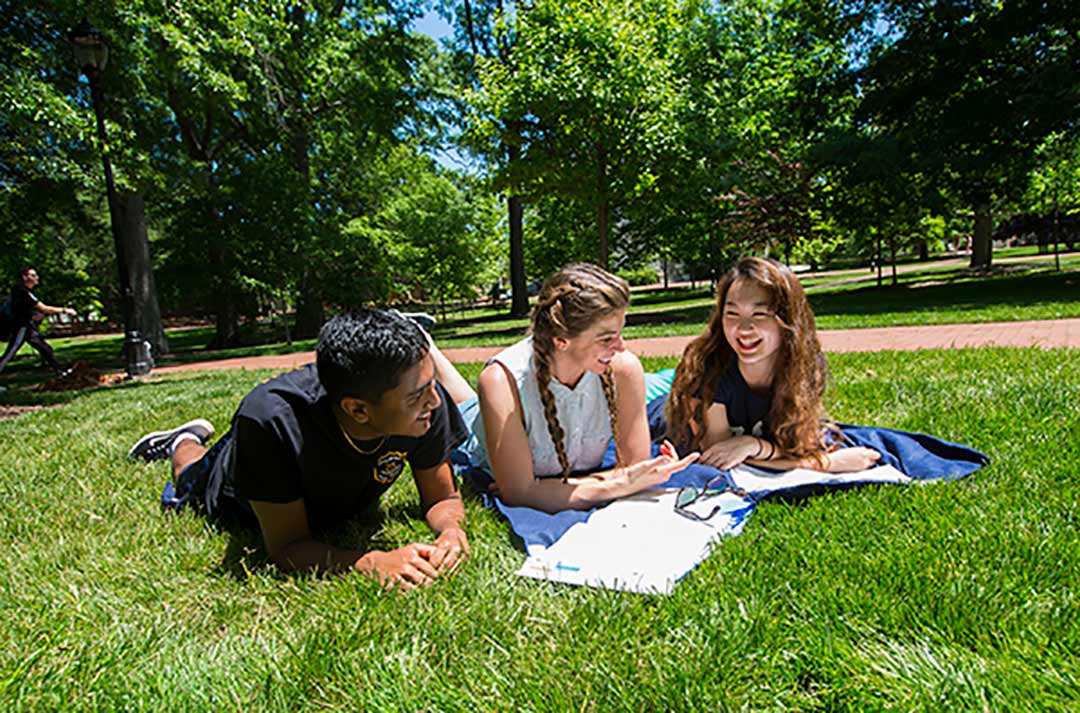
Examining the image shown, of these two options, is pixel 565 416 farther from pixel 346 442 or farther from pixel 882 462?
pixel 882 462

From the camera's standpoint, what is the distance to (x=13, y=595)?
2.47 m

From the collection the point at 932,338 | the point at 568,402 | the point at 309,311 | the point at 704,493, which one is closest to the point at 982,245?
the point at 932,338

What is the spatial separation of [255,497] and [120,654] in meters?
0.61

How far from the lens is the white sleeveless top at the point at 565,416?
3139 millimetres

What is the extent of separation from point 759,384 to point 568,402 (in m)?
1.20

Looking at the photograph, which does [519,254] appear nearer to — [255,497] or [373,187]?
[373,187]

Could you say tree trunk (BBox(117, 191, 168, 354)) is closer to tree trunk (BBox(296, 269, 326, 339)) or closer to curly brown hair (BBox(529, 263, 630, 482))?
tree trunk (BBox(296, 269, 326, 339))

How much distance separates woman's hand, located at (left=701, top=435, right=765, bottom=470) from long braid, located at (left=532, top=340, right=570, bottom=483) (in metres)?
0.83

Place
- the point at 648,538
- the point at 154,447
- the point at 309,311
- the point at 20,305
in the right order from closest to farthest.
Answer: the point at 648,538
the point at 154,447
the point at 20,305
the point at 309,311

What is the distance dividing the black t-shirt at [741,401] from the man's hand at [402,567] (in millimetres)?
1972

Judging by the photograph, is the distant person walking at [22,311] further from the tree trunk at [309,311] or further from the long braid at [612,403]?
the tree trunk at [309,311]

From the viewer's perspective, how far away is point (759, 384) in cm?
366

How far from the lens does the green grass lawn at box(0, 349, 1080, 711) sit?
1722 mm

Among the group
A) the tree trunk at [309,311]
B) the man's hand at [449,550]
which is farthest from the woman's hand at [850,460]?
the tree trunk at [309,311]
